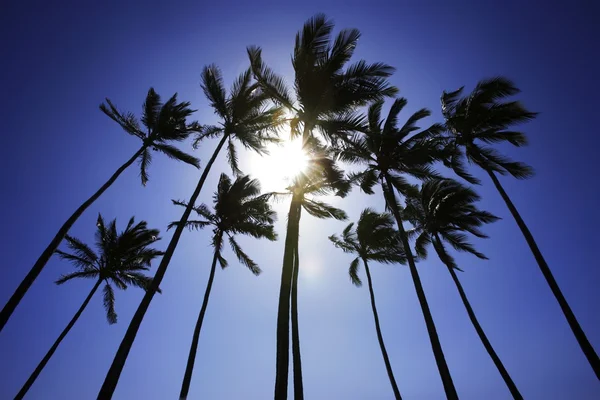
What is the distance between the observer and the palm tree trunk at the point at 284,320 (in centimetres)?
657

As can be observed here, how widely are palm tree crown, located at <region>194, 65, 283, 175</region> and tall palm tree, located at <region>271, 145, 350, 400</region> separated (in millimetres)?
2817

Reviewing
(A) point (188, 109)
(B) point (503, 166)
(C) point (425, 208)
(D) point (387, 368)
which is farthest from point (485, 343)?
(A) point (188, 109)

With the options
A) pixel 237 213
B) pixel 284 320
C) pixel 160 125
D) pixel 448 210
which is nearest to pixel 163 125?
pixel 160 125

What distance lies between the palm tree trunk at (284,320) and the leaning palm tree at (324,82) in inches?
164

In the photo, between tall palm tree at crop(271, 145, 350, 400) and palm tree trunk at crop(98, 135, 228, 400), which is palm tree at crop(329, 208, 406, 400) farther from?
palm tree trunk at crop(98, 135, 228, 400)

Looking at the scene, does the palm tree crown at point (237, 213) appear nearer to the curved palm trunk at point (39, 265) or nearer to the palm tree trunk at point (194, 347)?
the palm tree trunk at point (194, 347)

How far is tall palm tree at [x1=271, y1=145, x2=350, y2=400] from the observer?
278 inches

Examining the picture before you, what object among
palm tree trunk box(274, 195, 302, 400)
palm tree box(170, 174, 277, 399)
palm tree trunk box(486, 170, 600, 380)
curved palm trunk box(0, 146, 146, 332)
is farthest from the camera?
palm tree box(170, 174, 277, 399)

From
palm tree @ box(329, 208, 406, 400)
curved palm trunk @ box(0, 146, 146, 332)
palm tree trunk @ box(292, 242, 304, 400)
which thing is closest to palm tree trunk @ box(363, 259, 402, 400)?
palm tree @ box(329, 208, 406, 400)

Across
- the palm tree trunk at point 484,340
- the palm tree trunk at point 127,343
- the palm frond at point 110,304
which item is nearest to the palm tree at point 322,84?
the palm tree trunk at point 127,343

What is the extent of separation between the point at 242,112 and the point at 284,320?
9661 mm

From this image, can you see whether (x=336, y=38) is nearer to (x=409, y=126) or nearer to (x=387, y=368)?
(x=409, y=126)

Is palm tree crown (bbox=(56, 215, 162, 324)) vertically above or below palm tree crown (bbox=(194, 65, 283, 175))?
below

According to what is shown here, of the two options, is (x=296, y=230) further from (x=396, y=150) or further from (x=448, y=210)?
(x=448, y=210)
